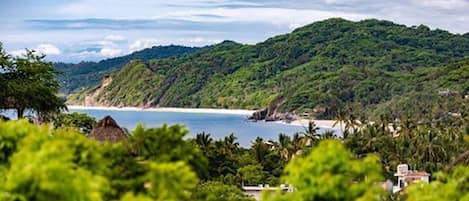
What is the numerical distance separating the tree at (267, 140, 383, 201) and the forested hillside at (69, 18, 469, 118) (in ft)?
322

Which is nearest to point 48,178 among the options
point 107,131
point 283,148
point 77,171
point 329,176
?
point 77,171

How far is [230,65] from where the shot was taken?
17000cm

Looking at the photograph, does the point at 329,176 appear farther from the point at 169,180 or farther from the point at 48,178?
the point at 48,178

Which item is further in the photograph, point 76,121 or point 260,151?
point 260,151

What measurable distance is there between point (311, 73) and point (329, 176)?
142671 millimetres

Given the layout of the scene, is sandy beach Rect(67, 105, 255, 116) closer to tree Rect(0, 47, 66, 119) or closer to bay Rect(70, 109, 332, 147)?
bay Rect(70, 109, 332, 147)

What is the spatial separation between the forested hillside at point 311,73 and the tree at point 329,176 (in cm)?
9812


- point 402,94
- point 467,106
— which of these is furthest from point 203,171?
point 402,94

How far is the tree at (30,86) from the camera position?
78.2 ft

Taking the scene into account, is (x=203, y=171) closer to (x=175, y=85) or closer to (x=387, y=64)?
(x=387, y=64)

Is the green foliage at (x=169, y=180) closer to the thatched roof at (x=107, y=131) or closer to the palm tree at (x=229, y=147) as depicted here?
the thatched roof at (x=107, y=131)

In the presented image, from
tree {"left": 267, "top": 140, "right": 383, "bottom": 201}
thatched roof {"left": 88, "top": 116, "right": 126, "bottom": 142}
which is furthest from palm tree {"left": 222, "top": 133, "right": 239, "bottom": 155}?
tree {"left": 267, "top": 140, "right": 383, "bottom": 201}

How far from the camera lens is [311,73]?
150 m

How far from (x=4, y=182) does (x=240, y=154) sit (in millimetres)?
40613
